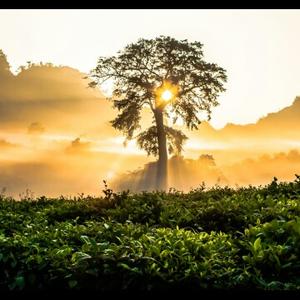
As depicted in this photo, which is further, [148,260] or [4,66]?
[4,66]

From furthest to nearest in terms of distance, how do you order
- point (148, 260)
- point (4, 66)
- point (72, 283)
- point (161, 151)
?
point (4, 66)
point (161, 151)
point (148, 260)
point (72, 283)

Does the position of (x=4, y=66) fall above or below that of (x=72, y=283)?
above

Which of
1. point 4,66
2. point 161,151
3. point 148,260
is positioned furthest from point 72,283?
point 4,66

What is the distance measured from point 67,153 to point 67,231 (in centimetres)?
6290

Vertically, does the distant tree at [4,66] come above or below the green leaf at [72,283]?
above

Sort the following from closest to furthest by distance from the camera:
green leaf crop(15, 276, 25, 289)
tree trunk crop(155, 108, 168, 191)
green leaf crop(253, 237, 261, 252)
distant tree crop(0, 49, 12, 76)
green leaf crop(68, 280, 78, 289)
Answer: green leaf crop(68, 280, 78, 289) < green leaf crop(15, 276, 25, 289) < green leaf crop(253, 237, 261, 252) < tree trunk crop(155, 108, 168, 191) < distant tree crop(0, 49, 12, 76)

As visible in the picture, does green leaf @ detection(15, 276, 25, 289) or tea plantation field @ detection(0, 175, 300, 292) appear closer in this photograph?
tea plantation field @ detection(0, 175, 300, 292)

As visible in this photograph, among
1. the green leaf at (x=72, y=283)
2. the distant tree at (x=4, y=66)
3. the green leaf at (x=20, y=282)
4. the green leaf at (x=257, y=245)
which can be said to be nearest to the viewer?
the green leaf at (x=72, y=283)

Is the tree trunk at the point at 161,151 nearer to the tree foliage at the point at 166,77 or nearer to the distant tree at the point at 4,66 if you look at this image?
the tree foliage at the point at 166,77

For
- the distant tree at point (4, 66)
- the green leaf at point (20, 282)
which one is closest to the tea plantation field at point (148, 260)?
the green leaf at point (20, 282)

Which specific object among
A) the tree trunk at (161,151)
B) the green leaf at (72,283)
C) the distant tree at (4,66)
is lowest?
the green leaf at (72,283)

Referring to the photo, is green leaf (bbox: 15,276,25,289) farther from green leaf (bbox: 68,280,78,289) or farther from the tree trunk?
the tree trunk

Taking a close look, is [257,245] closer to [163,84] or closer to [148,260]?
[148,260]

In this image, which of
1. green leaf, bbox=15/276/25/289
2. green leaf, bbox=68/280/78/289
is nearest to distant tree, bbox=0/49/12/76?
green leaf, bbox=15/276/25/289
